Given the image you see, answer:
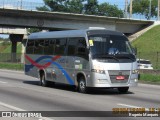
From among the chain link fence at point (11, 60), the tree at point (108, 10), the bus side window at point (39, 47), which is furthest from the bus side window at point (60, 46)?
the tree at point (108, 10)

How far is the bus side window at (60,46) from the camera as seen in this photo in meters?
21.4

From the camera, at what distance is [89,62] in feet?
61.4

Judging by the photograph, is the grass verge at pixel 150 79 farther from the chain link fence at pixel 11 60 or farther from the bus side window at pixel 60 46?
Answer: the chain link fence at pixel 11 60

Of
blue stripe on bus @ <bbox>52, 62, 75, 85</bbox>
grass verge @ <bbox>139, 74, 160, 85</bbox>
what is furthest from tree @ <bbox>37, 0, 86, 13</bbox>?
blue stripe on bus @ <bbox>52, 62, 75, 85</bbox>

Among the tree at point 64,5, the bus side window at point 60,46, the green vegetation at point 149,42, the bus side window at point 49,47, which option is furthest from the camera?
the tree at point 64,5

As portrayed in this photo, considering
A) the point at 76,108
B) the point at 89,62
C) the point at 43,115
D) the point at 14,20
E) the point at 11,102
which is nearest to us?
the point at 43,115

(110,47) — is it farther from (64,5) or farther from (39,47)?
(64,5)

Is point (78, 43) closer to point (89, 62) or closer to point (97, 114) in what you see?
point (89, 62)

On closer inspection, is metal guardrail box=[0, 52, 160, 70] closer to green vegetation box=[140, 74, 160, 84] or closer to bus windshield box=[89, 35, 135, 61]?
green vegetation box=[140, 74, 160, 84]

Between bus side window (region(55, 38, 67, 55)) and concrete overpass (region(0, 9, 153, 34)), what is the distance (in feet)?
127

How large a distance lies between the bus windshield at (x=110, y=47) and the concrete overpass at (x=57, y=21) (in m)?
42.2

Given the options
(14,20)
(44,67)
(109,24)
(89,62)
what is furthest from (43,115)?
(109,24)

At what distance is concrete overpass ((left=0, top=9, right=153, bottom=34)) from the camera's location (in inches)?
2427

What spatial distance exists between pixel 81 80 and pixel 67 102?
4.07 metres
